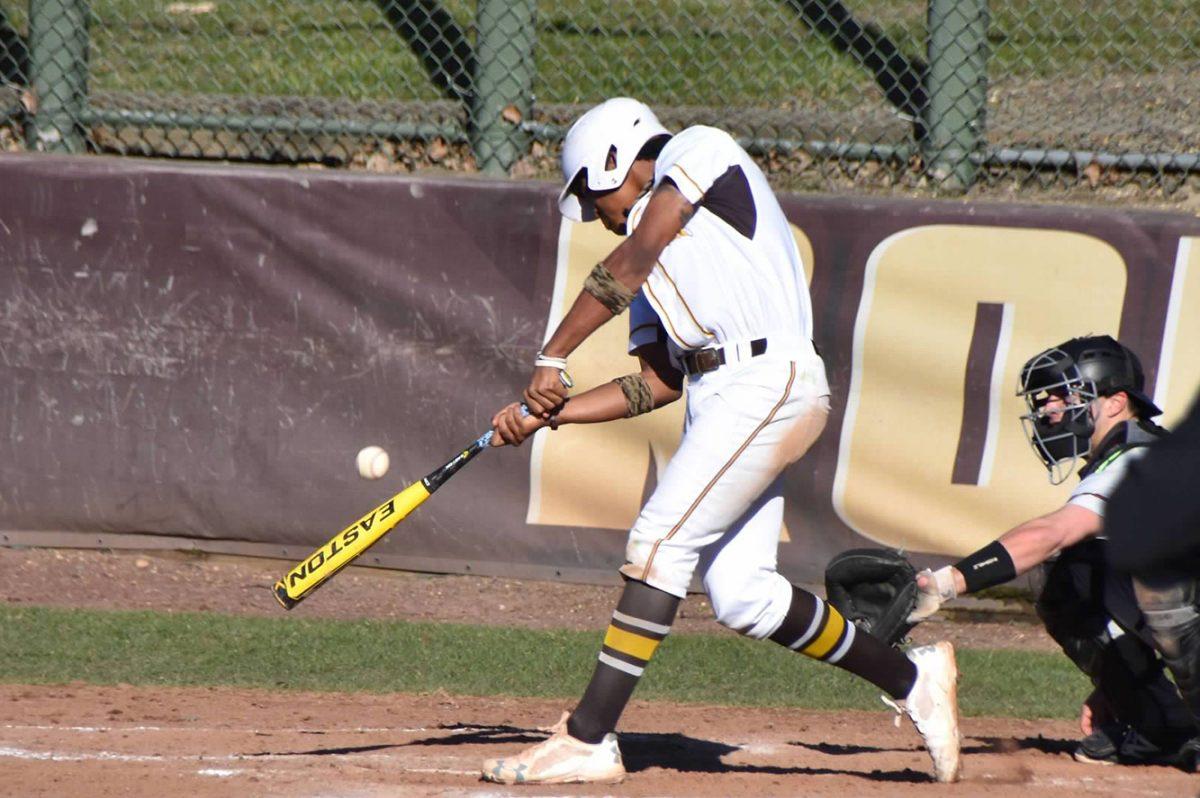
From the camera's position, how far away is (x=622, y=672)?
413cm

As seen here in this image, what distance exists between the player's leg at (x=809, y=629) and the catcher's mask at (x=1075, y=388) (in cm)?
68

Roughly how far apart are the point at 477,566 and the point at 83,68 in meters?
3.23

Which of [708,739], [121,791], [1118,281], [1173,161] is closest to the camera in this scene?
[121,791]

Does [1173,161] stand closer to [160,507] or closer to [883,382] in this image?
[883,382]

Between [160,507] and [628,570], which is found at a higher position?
[628,570]

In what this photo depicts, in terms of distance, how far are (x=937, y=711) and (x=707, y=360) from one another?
1165mm

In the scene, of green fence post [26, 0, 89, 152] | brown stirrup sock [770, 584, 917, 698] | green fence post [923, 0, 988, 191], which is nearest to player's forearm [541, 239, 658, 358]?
brown stirrup sock [770, 584, 917, 698]

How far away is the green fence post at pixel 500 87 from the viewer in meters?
7.47

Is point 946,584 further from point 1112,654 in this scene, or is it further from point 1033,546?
point 1112,654

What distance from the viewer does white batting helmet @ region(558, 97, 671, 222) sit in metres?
4.16

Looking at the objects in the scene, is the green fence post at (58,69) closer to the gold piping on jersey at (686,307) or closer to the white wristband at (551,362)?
the white wristband at (551,362)

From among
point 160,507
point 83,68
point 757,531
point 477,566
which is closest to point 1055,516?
point 757,531

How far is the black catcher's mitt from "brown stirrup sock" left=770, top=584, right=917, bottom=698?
0.26 feet

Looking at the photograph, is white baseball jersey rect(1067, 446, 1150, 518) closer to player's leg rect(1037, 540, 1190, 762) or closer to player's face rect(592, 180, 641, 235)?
player's leg rect(1037, 540, 1190, 762)
